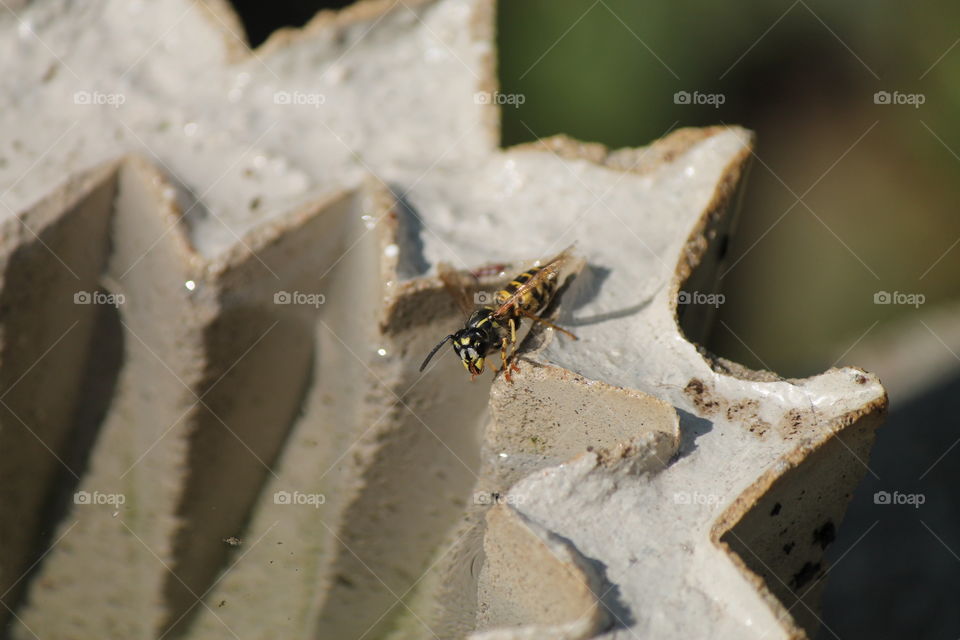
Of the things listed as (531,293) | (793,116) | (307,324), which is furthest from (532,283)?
(793,116)

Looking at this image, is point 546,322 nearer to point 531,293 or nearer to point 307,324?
point 531,293

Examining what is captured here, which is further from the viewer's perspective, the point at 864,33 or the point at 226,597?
the point at 864,33

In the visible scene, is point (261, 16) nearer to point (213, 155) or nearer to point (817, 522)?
point (213, 155)

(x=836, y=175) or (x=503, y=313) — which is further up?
(x=836, y=175)

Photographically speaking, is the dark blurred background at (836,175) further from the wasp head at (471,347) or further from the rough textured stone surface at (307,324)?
the wasp head at (471,347)

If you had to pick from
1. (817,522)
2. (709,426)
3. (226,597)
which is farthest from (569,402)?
(226,597)

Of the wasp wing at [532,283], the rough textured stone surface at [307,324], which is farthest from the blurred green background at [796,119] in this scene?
the wasp wing at [532,283]

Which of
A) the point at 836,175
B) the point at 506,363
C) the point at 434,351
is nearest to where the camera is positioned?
the point at 506,363
